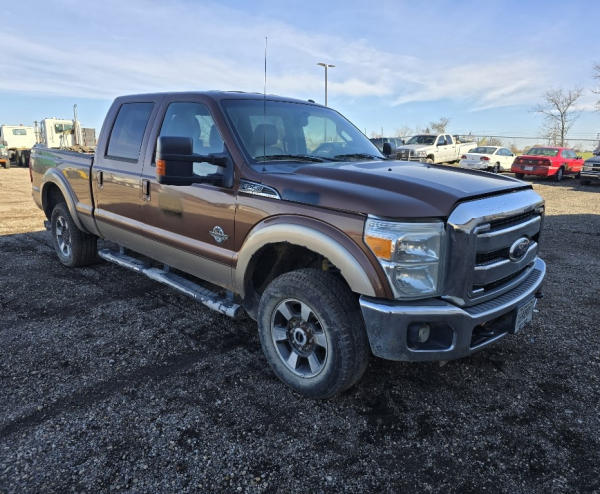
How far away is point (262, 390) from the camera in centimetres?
290

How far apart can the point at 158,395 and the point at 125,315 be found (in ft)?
4.79

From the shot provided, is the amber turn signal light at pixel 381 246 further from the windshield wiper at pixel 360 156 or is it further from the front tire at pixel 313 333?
the windshield wiper at pixel 360 156

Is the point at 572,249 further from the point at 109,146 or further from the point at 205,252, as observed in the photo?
the point at 109,146

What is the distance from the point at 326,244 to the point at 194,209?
1311 millimetres

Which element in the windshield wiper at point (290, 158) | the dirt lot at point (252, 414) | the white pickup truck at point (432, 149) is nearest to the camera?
the dirt lot at point (252, 414)

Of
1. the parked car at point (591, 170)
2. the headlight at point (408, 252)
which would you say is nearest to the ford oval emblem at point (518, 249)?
the headlight at point (408, 252)

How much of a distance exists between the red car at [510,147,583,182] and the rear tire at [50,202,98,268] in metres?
18.9

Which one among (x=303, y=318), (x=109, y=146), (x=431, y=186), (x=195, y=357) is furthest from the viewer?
(x=109, y=146)

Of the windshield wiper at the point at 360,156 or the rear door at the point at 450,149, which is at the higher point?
the rear door at the point at 450,149

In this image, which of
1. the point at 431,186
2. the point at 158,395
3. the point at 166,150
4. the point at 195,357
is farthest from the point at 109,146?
the point at 431,186

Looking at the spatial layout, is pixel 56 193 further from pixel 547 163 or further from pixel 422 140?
pixel 547 163

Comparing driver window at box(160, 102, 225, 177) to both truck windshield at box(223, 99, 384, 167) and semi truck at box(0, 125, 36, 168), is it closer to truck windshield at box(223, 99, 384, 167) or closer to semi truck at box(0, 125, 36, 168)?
truck windshield at box(223, 99, 384, 167)

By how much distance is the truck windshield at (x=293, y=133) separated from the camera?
321 cm

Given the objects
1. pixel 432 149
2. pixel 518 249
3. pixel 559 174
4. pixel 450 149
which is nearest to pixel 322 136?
pixel 518 249
